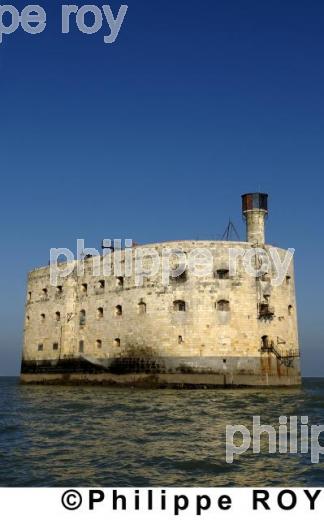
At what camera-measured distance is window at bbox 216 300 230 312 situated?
28250mm

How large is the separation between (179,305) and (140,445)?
57.0 feet

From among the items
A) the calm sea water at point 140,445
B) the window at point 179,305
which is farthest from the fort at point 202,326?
the calm sea water at point 140,445

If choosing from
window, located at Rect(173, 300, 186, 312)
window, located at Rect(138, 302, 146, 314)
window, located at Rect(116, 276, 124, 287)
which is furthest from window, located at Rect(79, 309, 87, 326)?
window, located at Rect(173, 300, 186, 312)

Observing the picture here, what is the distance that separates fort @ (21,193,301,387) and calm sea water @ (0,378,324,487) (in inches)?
251

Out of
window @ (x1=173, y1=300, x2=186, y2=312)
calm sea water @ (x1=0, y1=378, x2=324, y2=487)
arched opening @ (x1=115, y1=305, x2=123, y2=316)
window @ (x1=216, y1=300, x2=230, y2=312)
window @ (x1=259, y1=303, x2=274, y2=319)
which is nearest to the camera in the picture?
calm sea water @ (x1=0, y1=378, x2=324, y2=487)

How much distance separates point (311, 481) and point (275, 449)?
2.37m

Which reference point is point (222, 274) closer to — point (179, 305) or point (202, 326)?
point (179, 305)

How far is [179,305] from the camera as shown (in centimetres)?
2866

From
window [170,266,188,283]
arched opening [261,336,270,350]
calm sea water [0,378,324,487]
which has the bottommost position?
calm sea water [0,378,324,487]

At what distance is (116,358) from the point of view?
3048cm

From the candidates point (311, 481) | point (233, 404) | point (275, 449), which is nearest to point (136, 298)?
point (233, 404)

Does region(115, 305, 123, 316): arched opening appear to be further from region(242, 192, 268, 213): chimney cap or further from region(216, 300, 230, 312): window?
region(242, 192, 268, 213): chimney cap

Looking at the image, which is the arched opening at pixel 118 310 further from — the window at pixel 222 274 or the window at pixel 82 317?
the window at pixel 222 274

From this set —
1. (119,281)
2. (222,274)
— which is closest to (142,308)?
(119,281)
